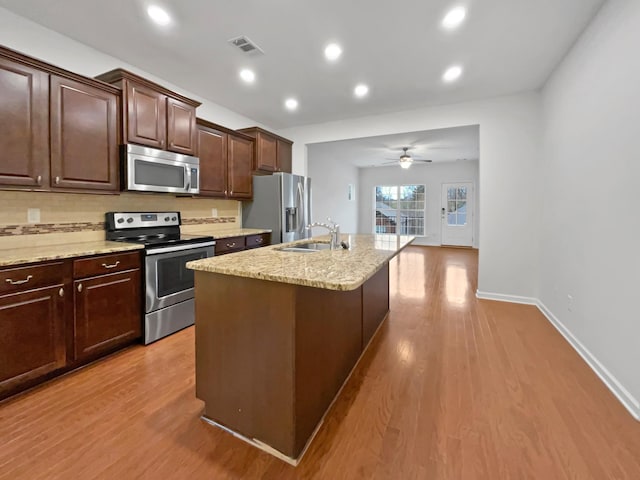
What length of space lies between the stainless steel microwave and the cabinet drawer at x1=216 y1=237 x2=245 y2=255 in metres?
0.61

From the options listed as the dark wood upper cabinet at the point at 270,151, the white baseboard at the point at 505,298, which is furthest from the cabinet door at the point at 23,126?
the white baseboard at the point at 505,298

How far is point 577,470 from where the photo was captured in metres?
1.32

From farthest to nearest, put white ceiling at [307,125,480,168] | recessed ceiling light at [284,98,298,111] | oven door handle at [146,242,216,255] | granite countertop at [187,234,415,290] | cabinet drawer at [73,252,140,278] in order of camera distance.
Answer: white ceiling at [307,125,480,168] < recessed ceiling light at [284,98,298,111] < oven door handle at [146,242,216,255] < cabinet drawer at [73,252,140,278] < granite countertop at [187,234,415,290]

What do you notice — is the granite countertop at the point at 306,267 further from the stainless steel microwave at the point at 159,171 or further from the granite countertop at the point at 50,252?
the stainless steel microwave at the point at 159,171

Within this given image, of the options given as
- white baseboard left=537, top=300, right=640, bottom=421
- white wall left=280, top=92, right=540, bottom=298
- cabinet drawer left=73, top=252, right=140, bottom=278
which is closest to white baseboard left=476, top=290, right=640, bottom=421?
white baseboard left=537, top=300, right=640, bottom=421

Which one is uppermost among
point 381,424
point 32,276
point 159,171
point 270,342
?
point 159,171

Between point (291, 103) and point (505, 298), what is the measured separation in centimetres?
388

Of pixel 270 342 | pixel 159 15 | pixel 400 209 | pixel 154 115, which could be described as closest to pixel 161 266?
pixel 154 115

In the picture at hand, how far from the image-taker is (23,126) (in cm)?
197

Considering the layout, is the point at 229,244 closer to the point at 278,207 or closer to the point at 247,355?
the point at 278,207

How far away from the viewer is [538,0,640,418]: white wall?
70.9 inches

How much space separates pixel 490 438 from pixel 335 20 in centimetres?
297

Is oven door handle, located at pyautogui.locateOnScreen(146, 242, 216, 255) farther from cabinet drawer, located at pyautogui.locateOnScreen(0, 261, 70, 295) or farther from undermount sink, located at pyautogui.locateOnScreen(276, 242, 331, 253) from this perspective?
undermount sink, located at pyautogui.locateOnScreen(276, 242, 331, 253)

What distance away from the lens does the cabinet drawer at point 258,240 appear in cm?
381
